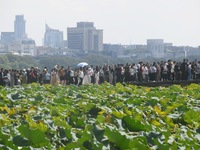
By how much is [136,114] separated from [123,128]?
4.62 feet

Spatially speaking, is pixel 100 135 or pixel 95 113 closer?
pixel 100 135

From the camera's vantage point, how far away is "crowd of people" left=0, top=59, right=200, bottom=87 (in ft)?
93.9

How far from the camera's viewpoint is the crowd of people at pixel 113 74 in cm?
2862

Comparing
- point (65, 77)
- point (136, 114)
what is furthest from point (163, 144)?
point (65, 77)

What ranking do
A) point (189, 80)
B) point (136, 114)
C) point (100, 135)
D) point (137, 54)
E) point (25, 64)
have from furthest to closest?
point (137, 54)
point (25, 64)
point (189, 80)
point (136, 114)
point (100, 135)

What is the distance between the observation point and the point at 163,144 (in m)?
4.02

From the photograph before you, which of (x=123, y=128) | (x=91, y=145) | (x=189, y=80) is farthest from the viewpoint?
(x=189, y=80)

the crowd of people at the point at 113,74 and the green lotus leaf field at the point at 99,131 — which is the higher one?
the green lotus leaf field at the point at 99,131

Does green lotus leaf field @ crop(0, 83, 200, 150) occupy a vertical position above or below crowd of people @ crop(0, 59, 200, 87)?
above

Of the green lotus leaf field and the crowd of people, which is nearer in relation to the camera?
the green lotus leaf field

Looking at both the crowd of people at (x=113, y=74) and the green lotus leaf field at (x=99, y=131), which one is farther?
the crowd of people at (x=113, y=74)

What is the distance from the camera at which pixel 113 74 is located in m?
30.3

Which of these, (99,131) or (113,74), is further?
(113,74)

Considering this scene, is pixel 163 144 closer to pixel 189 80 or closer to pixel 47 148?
pixel 47 148
